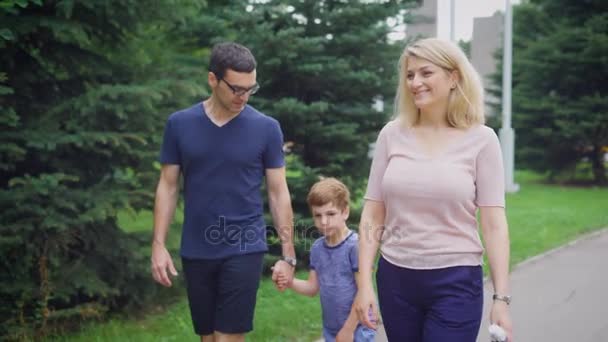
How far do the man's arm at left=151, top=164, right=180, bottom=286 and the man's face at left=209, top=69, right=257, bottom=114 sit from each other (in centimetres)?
44

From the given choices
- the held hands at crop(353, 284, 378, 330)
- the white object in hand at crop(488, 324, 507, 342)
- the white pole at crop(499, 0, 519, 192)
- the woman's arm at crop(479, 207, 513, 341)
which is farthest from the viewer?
the white pole at crop(499, 0, 519, 192)

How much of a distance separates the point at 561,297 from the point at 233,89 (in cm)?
497

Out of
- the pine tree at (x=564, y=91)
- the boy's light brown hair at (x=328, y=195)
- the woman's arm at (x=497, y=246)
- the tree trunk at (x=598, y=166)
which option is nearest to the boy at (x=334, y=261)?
the boy's light brown hair at (x=328, y=195)

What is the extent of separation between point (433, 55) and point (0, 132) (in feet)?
11.5

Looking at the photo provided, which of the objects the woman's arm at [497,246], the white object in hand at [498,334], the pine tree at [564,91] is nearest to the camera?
the white object in hand at [498,334]

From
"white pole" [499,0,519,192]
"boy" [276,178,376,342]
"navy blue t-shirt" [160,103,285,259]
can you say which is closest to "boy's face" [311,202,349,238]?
"boy" [276,178,376,342]

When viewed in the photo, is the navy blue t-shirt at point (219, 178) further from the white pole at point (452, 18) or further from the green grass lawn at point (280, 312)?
the white pole at point (452, 18)

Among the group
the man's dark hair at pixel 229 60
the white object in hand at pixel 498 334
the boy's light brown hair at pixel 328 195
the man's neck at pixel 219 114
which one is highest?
the man's dark hair at pixel 229 60

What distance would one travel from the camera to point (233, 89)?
3400 mm

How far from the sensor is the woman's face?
271cm

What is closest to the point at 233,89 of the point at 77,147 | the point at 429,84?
the point at 429,84

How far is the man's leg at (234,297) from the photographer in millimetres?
3438

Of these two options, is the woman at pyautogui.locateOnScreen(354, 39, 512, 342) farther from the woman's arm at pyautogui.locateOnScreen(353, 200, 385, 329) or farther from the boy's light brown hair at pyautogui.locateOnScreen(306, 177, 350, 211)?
the boy's light brown hair at pyautogui.locateOnScreen(306, 177, 350, 211)

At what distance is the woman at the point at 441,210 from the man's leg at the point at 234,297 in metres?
0.83
